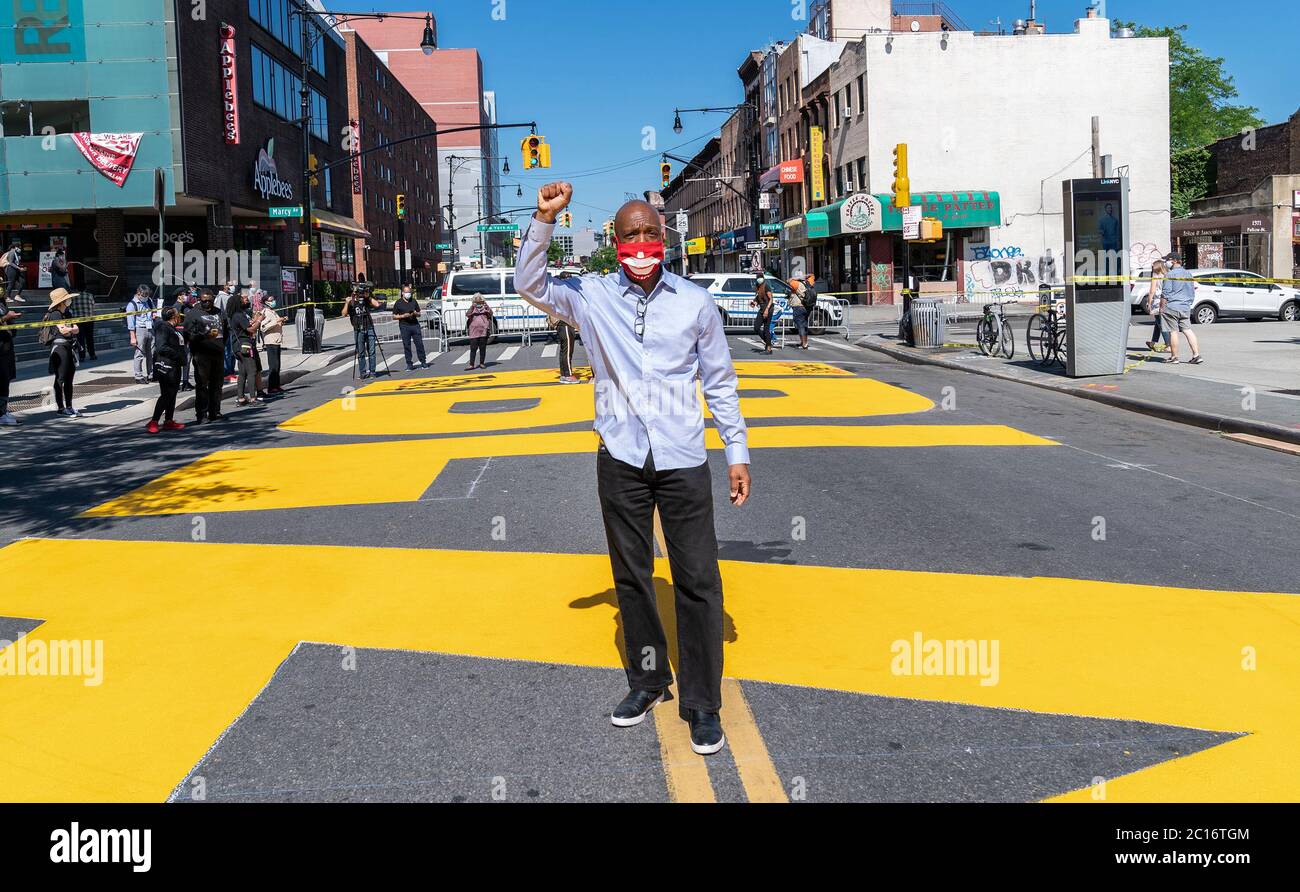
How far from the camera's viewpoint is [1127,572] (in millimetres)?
6547

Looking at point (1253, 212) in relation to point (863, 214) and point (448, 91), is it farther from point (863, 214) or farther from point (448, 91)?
point (448, 91)

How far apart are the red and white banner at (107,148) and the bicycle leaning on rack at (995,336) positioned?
26486mm

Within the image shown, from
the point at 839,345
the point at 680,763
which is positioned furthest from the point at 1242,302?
the point at 680,763

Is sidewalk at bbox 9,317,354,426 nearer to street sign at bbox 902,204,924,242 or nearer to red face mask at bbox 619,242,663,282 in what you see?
red face mask at bbox 619,242,663,282

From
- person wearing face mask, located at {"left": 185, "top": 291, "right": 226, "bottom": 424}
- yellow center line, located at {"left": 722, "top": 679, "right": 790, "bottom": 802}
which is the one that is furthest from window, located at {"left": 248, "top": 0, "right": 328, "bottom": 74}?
yellow center line, located at {"left": 722, "top": 679, "right": 790, "bottom": 802}

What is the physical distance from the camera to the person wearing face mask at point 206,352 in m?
14.6

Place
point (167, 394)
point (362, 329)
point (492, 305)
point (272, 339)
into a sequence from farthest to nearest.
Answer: point (492, 305) < point (362, 329) < point (272, 339) < point (167, 394)

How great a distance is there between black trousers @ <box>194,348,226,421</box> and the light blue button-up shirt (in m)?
11.8

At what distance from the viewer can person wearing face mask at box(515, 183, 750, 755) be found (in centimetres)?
414

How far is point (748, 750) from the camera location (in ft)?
13.5

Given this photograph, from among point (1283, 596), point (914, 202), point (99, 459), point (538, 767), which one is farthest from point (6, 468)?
point (914, 202)

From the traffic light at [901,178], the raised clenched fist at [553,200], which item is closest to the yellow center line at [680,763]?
the raised clenched fist at [553,200]

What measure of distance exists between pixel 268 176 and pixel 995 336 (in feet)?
101
